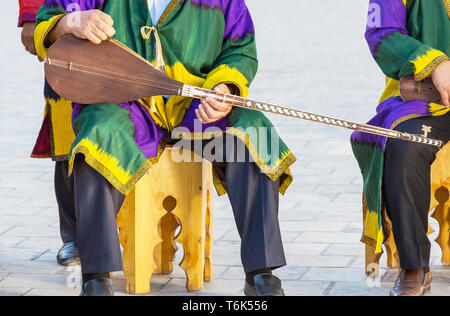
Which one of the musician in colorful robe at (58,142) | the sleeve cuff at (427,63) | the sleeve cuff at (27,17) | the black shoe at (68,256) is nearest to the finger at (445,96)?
the sleeve cuff at (427,63)

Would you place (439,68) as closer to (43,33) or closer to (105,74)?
(105,74)

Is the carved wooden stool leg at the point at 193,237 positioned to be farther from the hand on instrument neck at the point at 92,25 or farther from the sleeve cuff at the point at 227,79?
the hand on instrument neck at the point at 92,25

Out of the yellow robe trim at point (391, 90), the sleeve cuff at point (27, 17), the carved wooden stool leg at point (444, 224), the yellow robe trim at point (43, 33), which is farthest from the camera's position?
the sleeve cuff at point (27, 17)

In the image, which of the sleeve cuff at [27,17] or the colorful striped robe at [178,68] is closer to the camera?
the colorful striped robe at [178,68]

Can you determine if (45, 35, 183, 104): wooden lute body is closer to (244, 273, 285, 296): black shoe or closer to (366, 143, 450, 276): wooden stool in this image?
(244, 273, 285, 296): black shoe

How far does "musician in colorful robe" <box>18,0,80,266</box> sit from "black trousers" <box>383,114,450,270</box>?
1.47 meters

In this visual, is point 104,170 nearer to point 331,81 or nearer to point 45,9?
point 45,9

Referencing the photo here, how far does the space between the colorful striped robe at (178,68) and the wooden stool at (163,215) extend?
10 cm

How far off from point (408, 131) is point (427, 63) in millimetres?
294

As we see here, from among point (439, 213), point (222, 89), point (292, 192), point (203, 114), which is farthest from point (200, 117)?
point (292, 192)

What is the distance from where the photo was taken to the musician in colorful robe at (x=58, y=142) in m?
4.35

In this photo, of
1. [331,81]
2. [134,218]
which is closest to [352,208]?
[134,218]

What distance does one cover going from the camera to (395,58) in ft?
13.4

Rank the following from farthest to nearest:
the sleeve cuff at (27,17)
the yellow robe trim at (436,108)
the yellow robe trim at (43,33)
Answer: the sleeve cuff at (27,17), the yellow robe trim at (436,108), the yellow robe trim at (43,33)
